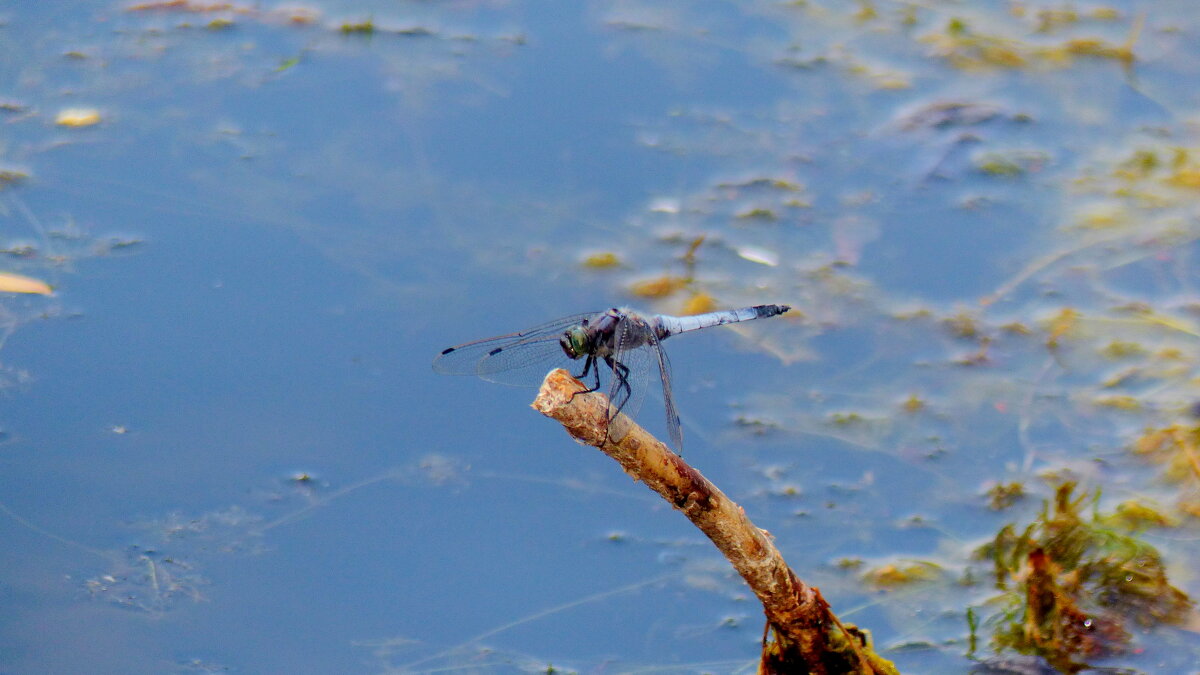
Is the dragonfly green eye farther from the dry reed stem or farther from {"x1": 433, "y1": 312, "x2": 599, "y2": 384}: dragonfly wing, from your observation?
the dry reed stem

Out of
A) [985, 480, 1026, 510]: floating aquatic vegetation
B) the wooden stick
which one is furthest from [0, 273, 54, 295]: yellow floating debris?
[985, 480, 1026, 510]: floating aquatic vegetation

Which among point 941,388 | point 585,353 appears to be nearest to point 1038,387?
point 941,388

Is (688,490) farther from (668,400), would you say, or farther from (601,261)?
(601,261)

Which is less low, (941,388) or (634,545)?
(941,388)

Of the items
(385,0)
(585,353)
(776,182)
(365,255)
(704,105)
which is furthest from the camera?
(385,0)

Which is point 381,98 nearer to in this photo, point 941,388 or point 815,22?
point 815,22
